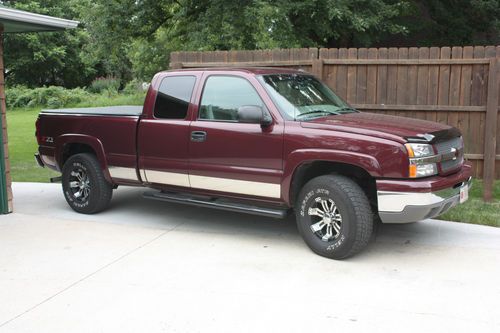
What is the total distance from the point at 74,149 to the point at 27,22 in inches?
71.2

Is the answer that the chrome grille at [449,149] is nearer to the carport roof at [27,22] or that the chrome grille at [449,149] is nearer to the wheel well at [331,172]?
the wheel well at [331,172]

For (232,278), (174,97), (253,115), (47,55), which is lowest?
(232,278)

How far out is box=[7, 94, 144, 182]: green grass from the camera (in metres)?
10.6

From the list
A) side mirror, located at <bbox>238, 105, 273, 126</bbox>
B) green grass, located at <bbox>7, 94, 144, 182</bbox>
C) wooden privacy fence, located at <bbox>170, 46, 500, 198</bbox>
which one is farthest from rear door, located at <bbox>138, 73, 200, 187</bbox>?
green grass, located at <bbox>7, 94, 144, 182</bbox>

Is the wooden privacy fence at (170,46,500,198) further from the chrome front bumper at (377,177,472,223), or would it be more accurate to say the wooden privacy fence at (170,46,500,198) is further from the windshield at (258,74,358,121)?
the chrome front bumper at (377,177,472,223)

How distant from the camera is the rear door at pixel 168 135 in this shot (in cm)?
658

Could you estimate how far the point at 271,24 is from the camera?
12.8 metres

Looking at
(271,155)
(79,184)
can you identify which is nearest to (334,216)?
(271,155)

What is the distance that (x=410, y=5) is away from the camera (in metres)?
16.0

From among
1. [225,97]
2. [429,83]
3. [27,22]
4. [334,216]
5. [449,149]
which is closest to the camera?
[334,216]

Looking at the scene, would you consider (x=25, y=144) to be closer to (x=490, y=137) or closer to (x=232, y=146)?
(x=232, y=146)

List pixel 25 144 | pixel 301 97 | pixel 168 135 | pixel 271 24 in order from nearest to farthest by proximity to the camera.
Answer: pixel 301 97
pixel 168 135
pixel 271 24
pixel 25 144

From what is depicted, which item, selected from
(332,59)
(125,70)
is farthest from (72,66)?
(332,59)

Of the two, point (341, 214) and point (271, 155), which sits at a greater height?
point (271, 155)
